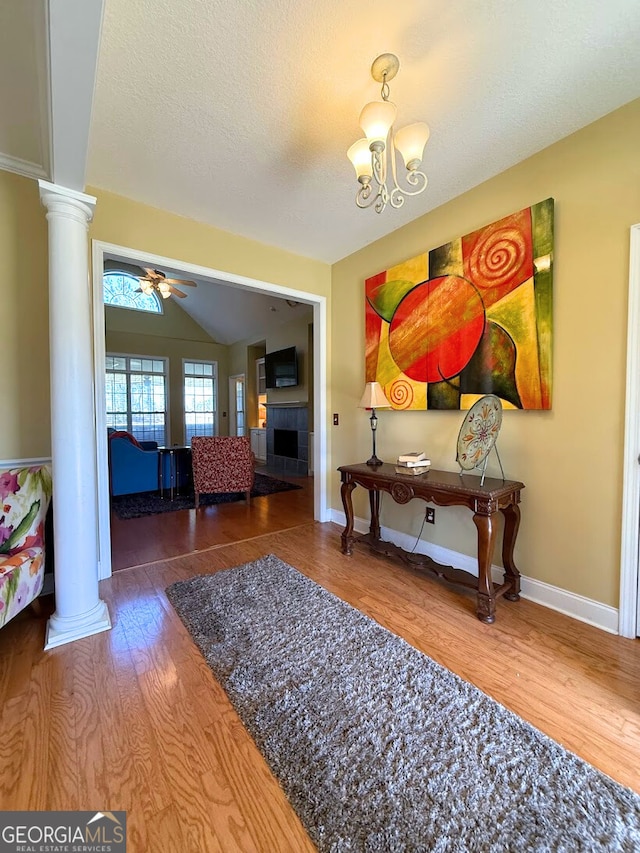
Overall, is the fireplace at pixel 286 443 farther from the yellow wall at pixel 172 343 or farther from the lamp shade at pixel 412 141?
the lamp shade at pixel 412 141

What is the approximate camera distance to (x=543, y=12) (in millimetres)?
1297

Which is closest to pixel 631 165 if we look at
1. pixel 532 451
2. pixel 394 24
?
pixel 394 24

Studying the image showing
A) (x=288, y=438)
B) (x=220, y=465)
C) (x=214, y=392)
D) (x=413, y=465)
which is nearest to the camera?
(x=413, y=465)

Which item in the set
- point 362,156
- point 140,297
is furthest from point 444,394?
point 140,297

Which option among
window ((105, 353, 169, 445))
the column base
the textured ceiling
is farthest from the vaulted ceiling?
window ((105, 353, 169, 445))

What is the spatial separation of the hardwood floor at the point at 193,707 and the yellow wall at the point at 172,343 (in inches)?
272

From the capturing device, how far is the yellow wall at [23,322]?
205 cm

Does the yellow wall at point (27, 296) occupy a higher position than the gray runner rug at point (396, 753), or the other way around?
the yellow wall at point (27, 296)

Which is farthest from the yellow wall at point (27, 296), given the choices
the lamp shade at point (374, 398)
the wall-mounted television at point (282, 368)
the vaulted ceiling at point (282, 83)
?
the wall-mounted television at point (282, 368)

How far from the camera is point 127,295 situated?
7770 millimetres

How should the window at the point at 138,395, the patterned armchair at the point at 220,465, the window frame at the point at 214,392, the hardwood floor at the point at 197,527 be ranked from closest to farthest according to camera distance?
the hardwood floor at the point at 197,527 → the patterned armchair at the point at 220,465 → the window at the point at 138,395 → the window frame at the point at 214,392

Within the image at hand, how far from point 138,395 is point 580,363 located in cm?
850

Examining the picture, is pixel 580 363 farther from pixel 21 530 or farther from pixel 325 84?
pixel 21 530

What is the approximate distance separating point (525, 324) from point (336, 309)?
6.26 ft
